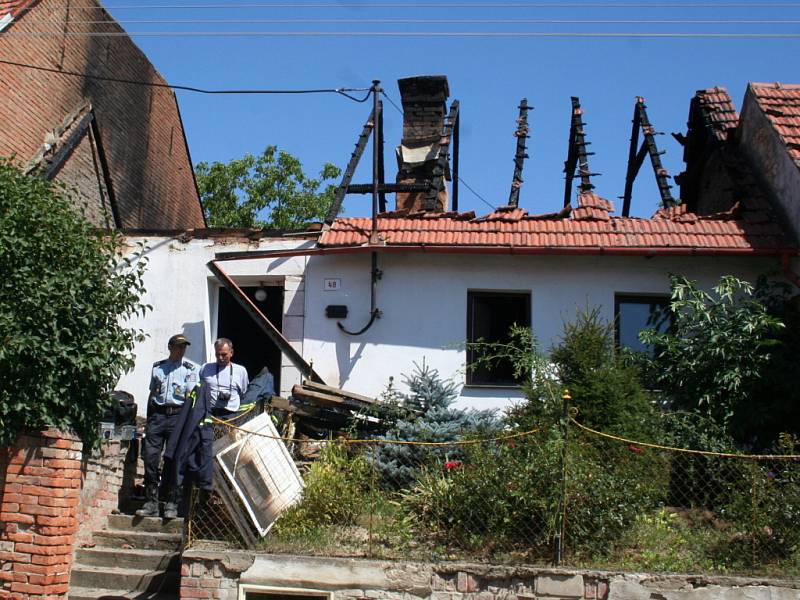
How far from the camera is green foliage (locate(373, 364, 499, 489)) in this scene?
352 inches

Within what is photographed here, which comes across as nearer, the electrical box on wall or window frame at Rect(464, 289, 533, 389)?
window frame at Rect(464, 289, 533, 389)

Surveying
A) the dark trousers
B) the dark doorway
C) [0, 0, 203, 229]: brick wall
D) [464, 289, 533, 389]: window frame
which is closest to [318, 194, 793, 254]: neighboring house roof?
[464, 289, 533, 389]: window frame

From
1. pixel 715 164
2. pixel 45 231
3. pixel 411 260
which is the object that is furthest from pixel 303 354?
pixel 715 164

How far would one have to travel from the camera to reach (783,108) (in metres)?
12.0

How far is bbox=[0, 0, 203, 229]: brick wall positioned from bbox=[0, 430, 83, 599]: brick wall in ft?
22.1

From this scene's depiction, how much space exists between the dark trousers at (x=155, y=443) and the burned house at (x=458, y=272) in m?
2.64

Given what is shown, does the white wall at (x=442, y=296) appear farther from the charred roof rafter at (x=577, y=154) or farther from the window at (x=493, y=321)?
the charred roof rafter at (x=577, y=154)

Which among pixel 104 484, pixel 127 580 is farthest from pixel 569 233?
pixel 127 580

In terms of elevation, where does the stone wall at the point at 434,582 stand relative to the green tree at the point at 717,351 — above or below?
below

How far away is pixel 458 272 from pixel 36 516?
19.6ft

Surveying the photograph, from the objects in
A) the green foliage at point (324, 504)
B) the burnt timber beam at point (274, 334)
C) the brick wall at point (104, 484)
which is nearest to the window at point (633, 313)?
the burnt timber beam at point (274, 334)

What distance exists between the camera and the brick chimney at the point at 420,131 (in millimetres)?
15727

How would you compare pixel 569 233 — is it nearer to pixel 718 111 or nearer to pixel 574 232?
pixel 574 232

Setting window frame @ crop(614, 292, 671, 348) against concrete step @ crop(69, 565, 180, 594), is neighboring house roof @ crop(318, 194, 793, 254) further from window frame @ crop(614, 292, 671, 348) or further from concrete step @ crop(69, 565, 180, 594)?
concrete step @ crop(69, 565, 180, 594)
